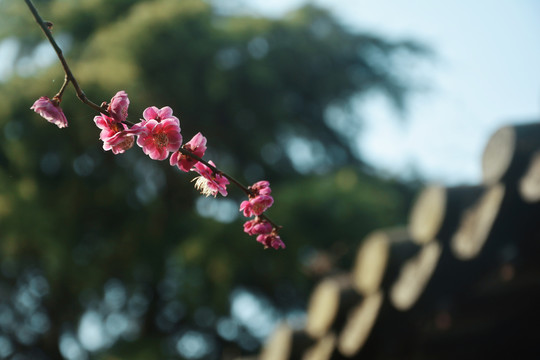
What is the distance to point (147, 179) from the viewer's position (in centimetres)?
485

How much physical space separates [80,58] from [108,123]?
4598mm

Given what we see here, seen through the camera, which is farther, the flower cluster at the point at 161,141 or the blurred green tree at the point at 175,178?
the blurred green tree at the point at 175,178

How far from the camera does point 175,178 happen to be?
4.95 metres

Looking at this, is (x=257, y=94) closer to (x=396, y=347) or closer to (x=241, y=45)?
(x=241, y=45)

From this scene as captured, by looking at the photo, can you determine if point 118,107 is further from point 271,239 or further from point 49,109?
point 271,239

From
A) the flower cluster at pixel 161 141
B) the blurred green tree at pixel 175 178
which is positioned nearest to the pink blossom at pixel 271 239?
the flower cluster at pixel 161 141

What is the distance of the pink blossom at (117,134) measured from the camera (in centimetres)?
54

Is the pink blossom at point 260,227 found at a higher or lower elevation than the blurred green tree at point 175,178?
higher

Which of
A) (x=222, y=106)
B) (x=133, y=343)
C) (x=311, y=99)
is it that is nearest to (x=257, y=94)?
(x=222, y=106)

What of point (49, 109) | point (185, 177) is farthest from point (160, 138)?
point (185, 177)

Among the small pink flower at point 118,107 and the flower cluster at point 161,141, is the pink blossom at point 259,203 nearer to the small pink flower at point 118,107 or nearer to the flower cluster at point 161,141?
the flower cluster at point 161,141

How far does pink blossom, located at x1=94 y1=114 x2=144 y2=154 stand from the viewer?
545 millimetres

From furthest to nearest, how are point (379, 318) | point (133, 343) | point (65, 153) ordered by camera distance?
point (133, 343) → point (65, 153) → point (379, 318)

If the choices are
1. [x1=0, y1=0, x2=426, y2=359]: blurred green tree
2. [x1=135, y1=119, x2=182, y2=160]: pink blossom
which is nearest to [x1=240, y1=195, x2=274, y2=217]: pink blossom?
[x1=135, y1=119, x2=182, y2=160]: pink blossom
